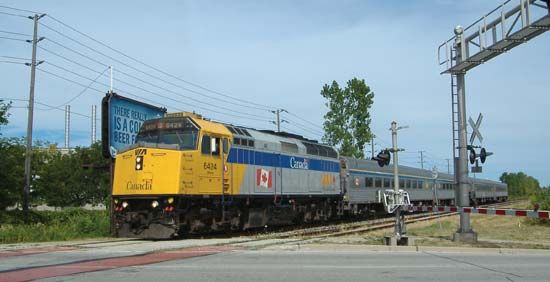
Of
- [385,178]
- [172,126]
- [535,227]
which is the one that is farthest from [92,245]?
[385,178]

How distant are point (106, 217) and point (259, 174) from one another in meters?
6.24

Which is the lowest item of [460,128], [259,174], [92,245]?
[92,245]

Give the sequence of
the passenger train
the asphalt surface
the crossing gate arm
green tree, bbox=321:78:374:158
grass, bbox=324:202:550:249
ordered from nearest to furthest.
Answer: the asphalt surface
the crossing gate arm
grass, bbox=324:202:550:249
the passenger train
green tree, bbox=321:78:374:158

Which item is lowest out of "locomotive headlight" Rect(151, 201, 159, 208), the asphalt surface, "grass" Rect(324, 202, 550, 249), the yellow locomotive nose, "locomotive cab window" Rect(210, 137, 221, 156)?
the asphalt surface

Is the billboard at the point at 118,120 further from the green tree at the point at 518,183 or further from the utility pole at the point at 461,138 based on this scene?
the green tree at the point at 518,183

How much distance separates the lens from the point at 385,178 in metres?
40.2

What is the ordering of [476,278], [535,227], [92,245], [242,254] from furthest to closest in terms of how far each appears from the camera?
[535,227] → [92,245] → [242,254] → [476,278]

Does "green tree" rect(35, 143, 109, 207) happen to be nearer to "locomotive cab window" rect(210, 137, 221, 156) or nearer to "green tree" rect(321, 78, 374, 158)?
"green tree" rect(321, 78, 374, 158)

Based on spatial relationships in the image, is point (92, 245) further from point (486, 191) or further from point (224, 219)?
point (486, 191)

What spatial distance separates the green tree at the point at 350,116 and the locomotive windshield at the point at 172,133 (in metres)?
34.4

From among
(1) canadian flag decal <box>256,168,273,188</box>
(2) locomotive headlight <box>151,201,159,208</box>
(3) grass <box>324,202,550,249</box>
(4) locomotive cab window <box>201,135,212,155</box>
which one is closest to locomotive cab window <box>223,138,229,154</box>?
(4) locomotive cab window <box>201,135,212,155</box>

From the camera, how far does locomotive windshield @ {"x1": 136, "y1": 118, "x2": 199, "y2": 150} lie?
62.6ft

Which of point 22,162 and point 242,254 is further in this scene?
point 22,162

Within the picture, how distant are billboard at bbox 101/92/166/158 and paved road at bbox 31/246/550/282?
8268 mm
